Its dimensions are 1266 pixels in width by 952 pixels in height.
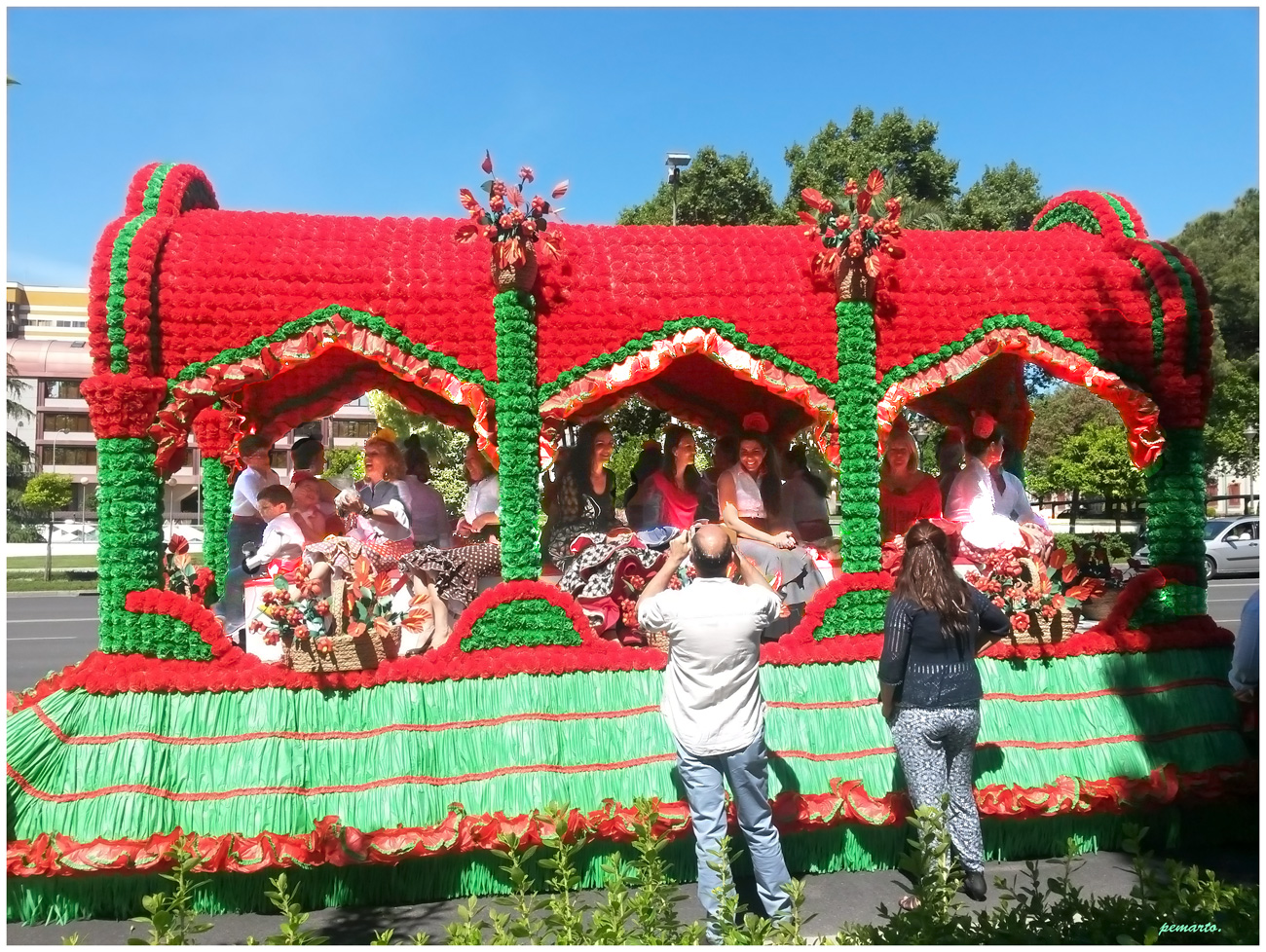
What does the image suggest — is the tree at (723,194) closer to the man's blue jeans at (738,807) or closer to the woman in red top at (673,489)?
the woman in red top at (673,489)

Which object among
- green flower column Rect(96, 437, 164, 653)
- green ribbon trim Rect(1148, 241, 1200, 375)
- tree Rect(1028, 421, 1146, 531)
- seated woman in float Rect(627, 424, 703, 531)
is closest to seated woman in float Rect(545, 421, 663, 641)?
seated woman in float Rect(627, 424, 703, 531)

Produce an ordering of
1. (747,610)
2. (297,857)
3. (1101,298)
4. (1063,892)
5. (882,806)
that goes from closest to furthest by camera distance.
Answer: (1063,892)
(747,610)
(297,857)
(882,806)
(1101,298)

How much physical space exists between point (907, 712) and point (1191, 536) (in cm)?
219

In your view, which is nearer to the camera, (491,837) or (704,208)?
(491,837)

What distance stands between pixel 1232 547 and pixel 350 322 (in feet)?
60.7

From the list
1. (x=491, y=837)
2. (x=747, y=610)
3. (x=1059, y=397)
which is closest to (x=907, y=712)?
(x=747, y=610)

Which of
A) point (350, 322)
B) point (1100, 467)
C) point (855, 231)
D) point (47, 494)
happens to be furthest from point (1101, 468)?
point (47, 494)

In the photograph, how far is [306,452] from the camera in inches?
244

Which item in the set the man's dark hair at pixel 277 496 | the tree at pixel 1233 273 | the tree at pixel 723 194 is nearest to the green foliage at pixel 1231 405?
the tree at pixel 1233 273

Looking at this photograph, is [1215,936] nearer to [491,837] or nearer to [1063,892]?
[1063,892]

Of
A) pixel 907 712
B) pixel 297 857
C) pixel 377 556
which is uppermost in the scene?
pixel 377 556

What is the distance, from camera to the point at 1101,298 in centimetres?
487

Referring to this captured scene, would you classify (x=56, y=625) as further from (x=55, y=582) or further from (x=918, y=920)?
(x=918, y=920)

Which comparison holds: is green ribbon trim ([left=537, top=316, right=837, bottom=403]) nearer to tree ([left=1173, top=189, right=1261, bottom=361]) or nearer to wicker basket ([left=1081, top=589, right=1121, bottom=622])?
wicker basket ([left=1081, top=589, right=1121, bottom=622])
